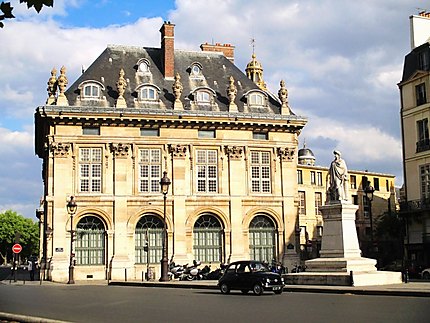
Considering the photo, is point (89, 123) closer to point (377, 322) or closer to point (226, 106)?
point (226, 106)

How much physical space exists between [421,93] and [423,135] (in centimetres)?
315

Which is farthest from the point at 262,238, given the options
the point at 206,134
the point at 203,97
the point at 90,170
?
the point at 90,170

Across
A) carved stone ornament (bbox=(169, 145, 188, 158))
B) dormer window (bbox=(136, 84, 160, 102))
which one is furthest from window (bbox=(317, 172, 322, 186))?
dormer window (bbox=(136, 84, 160, 102))

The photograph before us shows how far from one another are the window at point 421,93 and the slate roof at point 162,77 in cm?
1036

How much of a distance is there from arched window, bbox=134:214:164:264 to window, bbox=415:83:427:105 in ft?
69.7

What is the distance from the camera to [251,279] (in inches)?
1014

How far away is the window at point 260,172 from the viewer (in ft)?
163

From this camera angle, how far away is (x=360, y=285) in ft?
87.3

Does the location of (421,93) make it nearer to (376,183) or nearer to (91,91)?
(91,91)

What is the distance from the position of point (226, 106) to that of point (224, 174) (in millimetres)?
5131

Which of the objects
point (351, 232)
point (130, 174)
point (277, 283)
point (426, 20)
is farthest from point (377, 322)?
point (426, 20)

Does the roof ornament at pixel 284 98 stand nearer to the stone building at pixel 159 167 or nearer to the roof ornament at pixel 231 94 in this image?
the stone building at pixel 159 167

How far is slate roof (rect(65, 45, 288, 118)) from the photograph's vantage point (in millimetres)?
48719

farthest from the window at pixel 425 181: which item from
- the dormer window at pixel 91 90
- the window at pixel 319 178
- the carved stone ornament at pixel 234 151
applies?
the window at pixel 319 178
